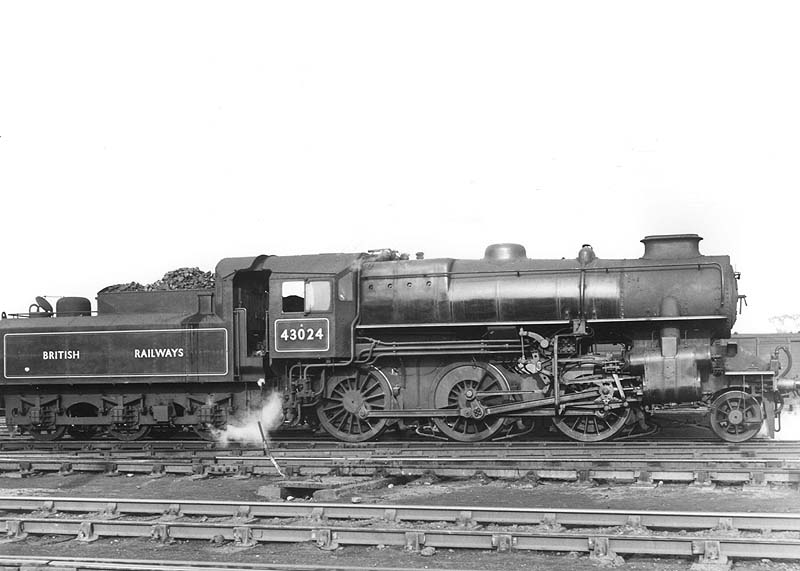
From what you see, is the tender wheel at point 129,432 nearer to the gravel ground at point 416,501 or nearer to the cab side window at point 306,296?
the gravel ground at point 416,501

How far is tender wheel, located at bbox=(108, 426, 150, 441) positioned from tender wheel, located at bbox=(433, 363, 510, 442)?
18.4 feet

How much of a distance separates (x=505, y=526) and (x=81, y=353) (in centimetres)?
1021

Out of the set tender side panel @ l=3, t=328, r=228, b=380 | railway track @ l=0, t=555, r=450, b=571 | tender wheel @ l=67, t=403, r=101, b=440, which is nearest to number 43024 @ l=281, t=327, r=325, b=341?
tender side panel @ l=3, t=328, r=228, b=380

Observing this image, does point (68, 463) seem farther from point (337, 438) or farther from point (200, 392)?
point (337, 438)

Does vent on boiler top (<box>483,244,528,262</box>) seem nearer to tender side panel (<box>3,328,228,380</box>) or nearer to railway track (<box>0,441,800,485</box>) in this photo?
railway track (<box>0,441,800,485</box>)

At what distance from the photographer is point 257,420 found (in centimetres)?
1559

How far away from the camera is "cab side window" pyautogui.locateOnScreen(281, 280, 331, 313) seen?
591 inches

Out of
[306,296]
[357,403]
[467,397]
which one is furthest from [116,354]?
[467,397]

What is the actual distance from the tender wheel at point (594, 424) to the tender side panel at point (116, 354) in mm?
5956

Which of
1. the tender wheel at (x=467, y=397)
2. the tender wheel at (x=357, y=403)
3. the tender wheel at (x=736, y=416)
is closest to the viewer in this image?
the tender wheel at (x=736, y=416)

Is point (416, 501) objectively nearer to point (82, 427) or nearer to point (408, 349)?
point (408, 349)

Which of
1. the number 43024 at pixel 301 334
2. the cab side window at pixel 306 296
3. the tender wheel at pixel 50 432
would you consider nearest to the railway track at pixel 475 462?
the number 43024 at pixel 301 334

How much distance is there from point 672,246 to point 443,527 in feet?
24.3

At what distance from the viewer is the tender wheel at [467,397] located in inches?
564
